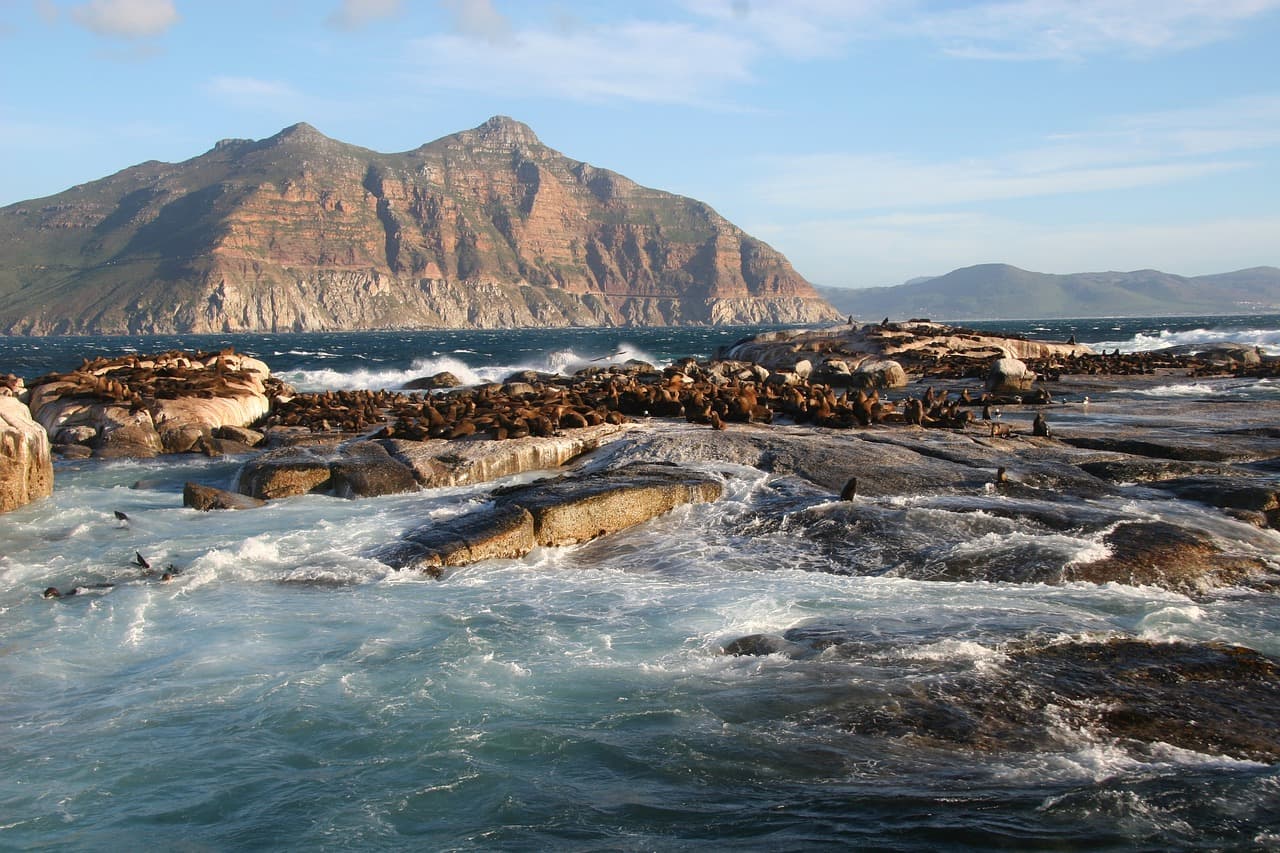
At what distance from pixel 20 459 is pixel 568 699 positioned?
37.7ft

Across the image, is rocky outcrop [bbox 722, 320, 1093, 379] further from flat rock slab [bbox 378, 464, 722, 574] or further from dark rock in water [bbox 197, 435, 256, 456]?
flat rock slab [bbox 378, 464, 722, 574]

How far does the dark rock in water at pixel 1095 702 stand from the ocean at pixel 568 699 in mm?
112

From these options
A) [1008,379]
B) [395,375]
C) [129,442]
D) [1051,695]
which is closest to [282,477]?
[129,442]

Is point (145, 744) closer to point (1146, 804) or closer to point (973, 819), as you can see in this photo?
point (973, 819)

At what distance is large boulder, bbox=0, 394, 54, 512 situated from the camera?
13.8 m

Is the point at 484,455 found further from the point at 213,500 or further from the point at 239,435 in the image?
the point at 239,435

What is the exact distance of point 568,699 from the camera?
22.4ft

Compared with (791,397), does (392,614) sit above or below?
below

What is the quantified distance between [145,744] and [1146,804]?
6156mm

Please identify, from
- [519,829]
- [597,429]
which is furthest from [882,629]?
[597,429]

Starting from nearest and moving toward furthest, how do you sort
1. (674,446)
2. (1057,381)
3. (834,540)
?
(834,540), (674,446), (1057,381)

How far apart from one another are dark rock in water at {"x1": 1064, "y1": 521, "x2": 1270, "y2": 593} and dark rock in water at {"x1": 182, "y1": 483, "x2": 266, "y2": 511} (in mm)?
11133

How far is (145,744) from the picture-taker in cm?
624

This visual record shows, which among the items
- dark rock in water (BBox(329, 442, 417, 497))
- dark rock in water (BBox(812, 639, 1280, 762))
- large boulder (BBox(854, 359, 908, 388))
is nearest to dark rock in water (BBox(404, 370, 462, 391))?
large boulder (BBox(854, 359, 908, 388))
